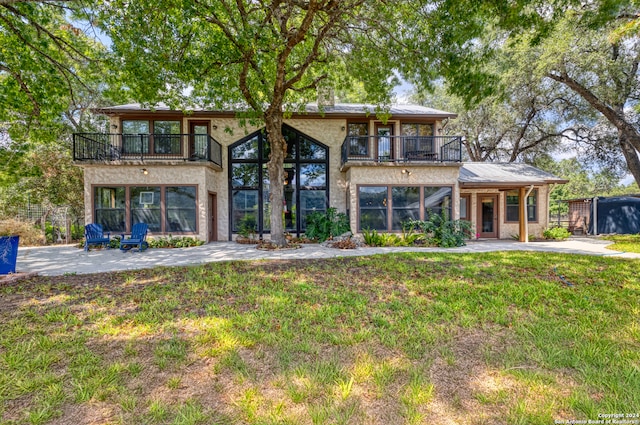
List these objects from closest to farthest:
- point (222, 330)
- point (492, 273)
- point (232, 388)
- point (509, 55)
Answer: point (232, 388) → point (222, 330) → point (492, 273) → point (509, 55)

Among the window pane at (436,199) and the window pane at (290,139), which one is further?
the window pane at (290,139)

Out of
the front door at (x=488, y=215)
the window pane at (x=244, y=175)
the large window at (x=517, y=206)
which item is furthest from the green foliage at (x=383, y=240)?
the large window at (x=517, y=206)

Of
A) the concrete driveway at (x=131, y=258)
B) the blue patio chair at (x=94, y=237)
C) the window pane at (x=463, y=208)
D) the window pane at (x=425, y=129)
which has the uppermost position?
the window pane at (x=425, y=129)

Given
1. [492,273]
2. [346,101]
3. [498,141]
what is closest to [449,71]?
[492,273]

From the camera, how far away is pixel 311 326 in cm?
345

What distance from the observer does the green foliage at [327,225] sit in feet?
38.4

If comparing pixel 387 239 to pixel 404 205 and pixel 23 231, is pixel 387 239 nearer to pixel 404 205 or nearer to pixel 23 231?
pixel 404 205

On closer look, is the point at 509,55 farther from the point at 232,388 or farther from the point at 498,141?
the point at 232,388

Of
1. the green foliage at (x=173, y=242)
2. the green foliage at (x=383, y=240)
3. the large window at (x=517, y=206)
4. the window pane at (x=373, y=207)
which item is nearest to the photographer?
the green foliage at (x=173, y=242)

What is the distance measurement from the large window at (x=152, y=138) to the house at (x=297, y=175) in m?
0.04

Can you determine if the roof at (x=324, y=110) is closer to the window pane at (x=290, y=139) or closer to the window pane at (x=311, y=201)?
the window pane at (x=290, y=139)

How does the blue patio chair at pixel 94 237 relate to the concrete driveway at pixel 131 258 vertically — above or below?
above

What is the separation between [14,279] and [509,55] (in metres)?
19.4

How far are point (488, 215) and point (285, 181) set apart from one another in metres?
10.0
